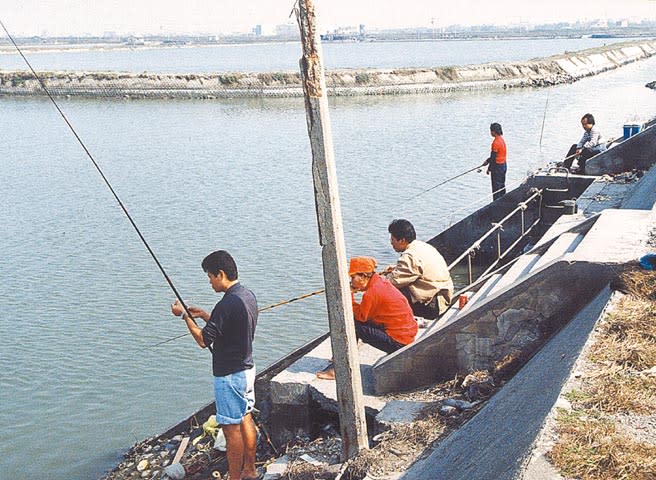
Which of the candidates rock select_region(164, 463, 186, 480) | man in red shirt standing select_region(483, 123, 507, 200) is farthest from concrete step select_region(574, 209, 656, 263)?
man in red shirt standing select_region(483, 123, 507, 200)

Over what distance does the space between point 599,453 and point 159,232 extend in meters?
14.6

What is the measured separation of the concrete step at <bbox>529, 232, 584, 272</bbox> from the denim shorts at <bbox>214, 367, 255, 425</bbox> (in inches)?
139

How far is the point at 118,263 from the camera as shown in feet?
50.2

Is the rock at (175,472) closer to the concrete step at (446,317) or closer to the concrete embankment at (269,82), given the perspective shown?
the concrete step at (446,317)

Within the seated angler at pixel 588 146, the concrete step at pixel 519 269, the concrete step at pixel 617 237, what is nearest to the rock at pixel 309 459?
the concrete step at pixel 617 237

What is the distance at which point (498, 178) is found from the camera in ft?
50.0

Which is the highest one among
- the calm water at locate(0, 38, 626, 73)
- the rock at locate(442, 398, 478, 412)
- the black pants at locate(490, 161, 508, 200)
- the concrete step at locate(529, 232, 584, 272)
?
the concrete step at locate(529, 232, 584, 272)

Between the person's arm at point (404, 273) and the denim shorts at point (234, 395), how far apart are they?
85.8 inches

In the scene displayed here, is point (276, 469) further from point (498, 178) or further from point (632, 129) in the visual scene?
point (632, 129)

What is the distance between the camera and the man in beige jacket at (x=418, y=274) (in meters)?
7.64

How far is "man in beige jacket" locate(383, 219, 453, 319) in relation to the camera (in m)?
7.64

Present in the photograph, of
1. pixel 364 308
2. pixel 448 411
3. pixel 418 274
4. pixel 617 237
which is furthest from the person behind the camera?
pixel 418 274

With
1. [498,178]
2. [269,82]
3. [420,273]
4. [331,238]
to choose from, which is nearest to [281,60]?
[269,82]

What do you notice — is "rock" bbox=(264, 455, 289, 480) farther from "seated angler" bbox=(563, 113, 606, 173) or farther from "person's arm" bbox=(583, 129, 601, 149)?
"person's arm" bbox=(583, 129, 601, 149)
